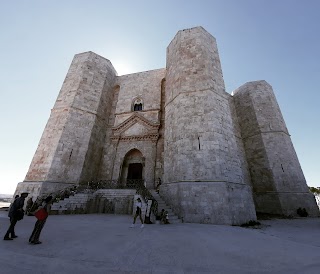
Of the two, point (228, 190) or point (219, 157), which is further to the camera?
point (219, 157)

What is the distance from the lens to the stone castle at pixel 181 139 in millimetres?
9961

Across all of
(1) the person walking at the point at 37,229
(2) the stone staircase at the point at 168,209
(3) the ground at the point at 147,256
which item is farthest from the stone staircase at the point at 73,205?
(1) the person walking at the point at 37,229

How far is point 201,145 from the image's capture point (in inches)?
419

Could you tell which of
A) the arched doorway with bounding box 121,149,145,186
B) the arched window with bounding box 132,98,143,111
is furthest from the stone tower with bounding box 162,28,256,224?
Result: the arched window with bounding box 132,98,143,111

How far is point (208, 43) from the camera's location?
49.1 feet

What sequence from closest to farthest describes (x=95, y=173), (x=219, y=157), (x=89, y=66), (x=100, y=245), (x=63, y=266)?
(x=63, y=266)
(x=100, y=245)
(x=219, y=157)
(x=95, y=173)
(x=89, y=66)

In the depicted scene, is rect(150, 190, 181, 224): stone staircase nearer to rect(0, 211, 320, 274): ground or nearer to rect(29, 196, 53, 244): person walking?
rect(0, 211, 320, 274): ground

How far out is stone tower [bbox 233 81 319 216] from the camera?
1403cm

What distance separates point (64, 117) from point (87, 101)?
2.72 meters

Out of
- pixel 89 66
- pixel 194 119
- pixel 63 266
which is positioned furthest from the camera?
pixel 89 66

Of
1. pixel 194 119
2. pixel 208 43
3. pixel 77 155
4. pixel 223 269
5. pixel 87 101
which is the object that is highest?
pixel 208 43

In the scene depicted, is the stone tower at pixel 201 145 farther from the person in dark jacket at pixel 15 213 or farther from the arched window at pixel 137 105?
the person in dark jacket at pixel 15 213

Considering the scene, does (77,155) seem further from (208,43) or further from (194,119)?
(208,43)

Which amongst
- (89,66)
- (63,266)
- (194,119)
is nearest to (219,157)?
(194,119)
